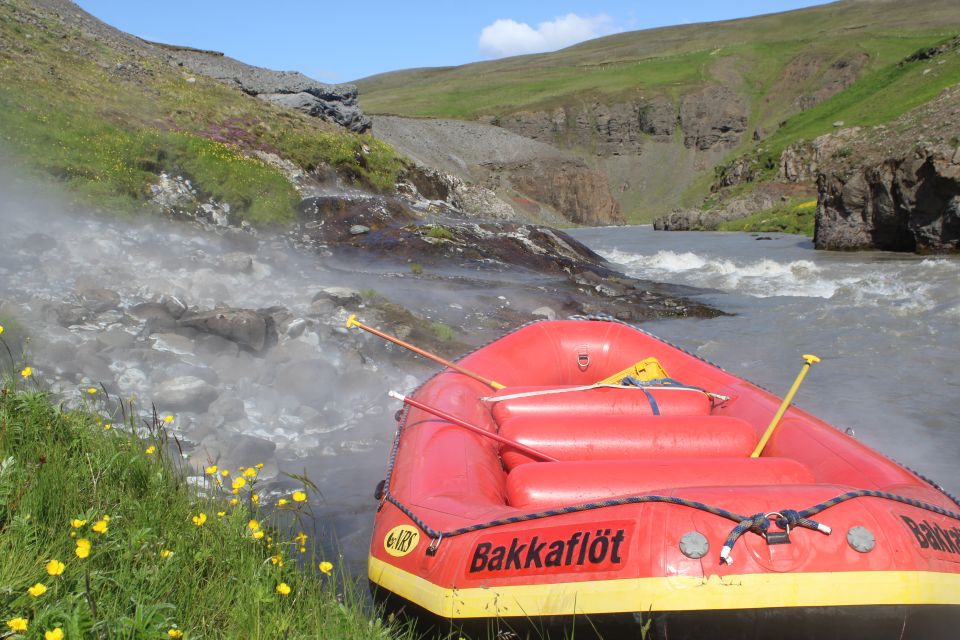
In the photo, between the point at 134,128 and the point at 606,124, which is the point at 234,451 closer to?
the point at 134,128

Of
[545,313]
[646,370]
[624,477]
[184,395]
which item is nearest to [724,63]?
[545,313]

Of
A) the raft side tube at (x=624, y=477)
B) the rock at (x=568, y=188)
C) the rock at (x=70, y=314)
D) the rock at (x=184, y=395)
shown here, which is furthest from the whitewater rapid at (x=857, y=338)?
the rock at (x=568, y=188)

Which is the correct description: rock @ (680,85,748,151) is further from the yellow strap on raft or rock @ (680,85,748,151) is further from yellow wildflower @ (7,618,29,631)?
yellow wildflower @ (7,618,29,631)

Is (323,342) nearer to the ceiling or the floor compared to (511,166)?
nearer to the floor

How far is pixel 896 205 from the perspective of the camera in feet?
69.5

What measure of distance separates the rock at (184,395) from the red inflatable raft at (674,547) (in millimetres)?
2722

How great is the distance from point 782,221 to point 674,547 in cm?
3726

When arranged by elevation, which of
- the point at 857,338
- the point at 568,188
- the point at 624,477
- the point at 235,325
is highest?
the point at 568,188

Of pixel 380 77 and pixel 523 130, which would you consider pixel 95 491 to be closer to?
pixel 523 130

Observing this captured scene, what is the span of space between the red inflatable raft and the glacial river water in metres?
1.04

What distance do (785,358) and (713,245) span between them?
21042 mm

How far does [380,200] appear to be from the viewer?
1616 cm

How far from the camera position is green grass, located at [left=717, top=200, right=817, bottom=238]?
3384 cm

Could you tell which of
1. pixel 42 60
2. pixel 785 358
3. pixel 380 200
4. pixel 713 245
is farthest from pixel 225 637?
pixel 713 245
